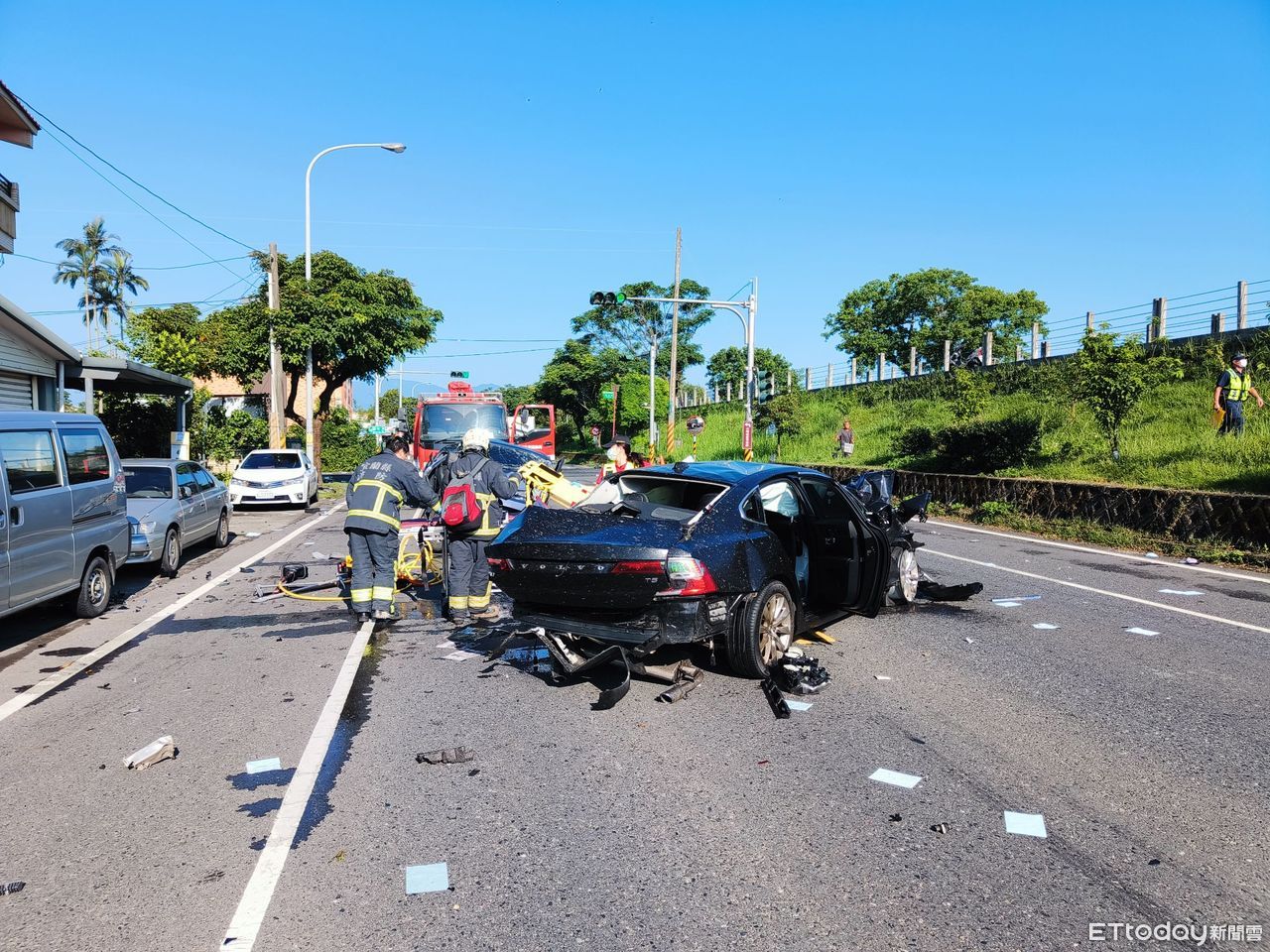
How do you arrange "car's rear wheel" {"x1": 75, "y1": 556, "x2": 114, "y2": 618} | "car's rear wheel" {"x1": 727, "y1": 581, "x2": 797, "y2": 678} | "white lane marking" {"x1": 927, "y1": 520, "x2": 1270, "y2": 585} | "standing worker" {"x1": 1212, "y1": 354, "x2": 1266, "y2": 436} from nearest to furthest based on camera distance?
1. "car's rear wheel" {"x1": 727, "y1": 581, "x2": 797, "y2": 678}
2. "car's rear wheel" {"x1": 75, "y1": 556, "x2": 114, "y2": 618}
3. "white lane marking" {"x1": 927, "y1": 520, "x2": 1270, "y2": 585}
4. "standing worker" {"x1": 1212, "y1": 354, "x2": 1266, "y2": 436}

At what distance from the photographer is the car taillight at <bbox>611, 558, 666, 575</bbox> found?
5.34 meters

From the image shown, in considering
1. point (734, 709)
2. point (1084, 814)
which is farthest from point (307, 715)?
point (1084, 814)

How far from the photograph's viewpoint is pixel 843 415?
34969mm

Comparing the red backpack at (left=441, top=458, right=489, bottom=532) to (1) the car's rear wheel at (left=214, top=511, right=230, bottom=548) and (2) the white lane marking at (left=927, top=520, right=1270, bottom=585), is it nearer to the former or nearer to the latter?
(1) the car's rear wheel at (left=214, top=511, right=230, bottom=548)

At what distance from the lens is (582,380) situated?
61719 millimetres

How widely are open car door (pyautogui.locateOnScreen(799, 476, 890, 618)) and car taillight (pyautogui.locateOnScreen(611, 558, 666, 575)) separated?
1.91 m

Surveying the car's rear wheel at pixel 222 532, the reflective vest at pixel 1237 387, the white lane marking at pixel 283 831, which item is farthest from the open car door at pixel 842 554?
the reflective vest at pixel 1237 387

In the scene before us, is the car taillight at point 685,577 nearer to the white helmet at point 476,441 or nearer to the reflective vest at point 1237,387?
the white helmet at point 476,441

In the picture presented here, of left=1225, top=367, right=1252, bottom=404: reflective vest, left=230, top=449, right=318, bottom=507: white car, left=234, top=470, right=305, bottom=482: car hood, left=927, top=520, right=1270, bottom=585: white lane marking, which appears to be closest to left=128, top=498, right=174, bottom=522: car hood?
left=230, top=449, right=318, bottom=507: white car

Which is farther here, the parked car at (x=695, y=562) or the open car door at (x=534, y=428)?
the open car door at (x=534, y=428)

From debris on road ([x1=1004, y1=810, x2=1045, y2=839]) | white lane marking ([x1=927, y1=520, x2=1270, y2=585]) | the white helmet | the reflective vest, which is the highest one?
the reflective vest

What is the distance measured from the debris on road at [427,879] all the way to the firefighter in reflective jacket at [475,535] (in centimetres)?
463

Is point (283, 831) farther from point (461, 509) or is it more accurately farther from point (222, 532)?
point (222, 532)

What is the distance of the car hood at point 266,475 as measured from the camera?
2042 centimetres
